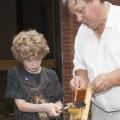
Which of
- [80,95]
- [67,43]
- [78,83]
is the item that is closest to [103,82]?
[80,95]

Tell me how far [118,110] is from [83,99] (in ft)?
1.27

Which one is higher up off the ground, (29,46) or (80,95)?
(29,46)

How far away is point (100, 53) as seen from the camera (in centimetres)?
404

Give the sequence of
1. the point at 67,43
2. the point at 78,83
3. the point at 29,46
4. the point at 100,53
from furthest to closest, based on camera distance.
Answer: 1. the point at 67,43
2. the point at 29,46
3. the point at 78,83
4. the point at 100,53

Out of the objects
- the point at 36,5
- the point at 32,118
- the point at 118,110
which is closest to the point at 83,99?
the point at 118,110

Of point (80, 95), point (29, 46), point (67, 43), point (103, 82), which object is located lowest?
point (67, 43)

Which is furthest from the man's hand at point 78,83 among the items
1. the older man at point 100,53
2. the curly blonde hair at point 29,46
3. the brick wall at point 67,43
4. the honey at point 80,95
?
the brick wall at point 67,43

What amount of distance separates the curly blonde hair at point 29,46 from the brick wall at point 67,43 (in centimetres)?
348

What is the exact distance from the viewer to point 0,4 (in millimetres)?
11195

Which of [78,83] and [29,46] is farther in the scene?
[29,46]

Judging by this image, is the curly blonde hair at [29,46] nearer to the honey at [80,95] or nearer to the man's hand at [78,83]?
the man's hand at [78,83]

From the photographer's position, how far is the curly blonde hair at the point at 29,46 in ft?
15.6

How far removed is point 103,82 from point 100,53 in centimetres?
28

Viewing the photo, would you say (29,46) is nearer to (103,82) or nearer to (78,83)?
(78,83)
